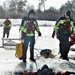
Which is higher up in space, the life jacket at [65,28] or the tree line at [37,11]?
the life jacket at [65,28]

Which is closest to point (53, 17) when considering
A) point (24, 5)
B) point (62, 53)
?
point (24, 5)

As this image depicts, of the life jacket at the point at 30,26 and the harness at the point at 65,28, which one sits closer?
A: the life jacket at the point at 30,26

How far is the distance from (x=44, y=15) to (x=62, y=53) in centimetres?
6123

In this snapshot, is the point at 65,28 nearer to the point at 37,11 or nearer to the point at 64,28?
the point at 64,28

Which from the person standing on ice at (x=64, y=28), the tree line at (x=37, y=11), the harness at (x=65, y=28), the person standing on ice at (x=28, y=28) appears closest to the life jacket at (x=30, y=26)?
the person standing on ice at (x=28, y=28)

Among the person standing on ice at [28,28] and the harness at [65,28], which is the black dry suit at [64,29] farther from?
the person standing on ice at [28,28]

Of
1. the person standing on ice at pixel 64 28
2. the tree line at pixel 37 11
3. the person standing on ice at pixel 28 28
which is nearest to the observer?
the person standing on ice at pixel 28 28

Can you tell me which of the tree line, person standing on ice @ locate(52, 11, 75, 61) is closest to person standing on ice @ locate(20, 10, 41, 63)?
person standing on ice @ locate(52, 11, 75, 61)

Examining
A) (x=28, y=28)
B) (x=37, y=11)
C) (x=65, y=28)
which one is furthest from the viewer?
(x=37, y=11)

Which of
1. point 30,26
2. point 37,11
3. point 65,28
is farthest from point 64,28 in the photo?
point 37,11

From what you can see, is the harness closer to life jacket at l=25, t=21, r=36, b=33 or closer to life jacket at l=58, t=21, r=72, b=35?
life jacket at l=58, t=21, r=72, b=35

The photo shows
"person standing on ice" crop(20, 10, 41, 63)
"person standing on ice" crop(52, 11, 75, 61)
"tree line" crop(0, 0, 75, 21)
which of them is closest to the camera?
"person standing on ice" crop(20, 10, 41, 63)

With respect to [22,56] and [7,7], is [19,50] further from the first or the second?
[7,7]

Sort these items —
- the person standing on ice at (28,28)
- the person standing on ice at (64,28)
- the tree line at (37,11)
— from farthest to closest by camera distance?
1. the tree line at (37,11)
2. the person standing on ice at (64,28)
3. the person standing on ice at (28,28)
